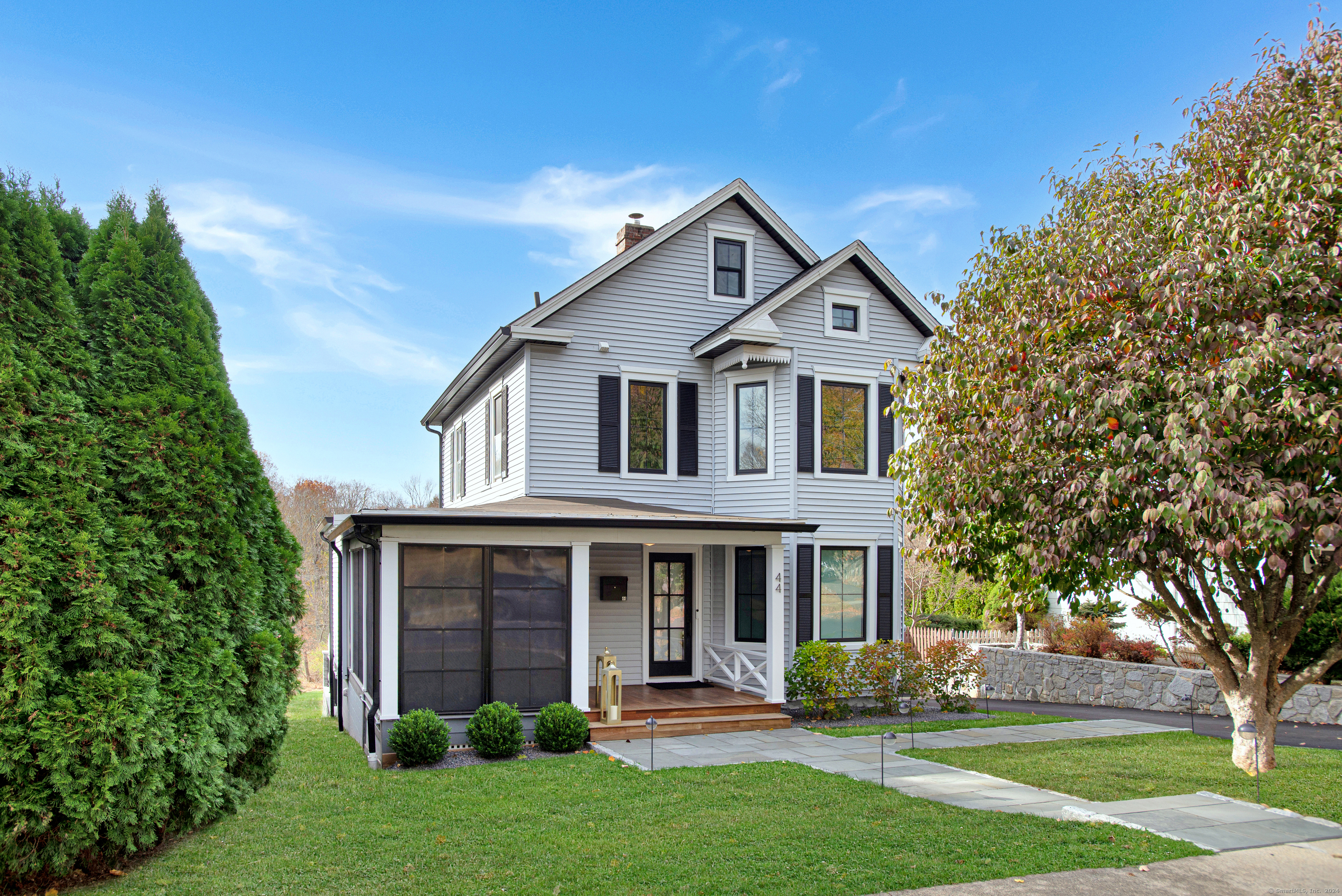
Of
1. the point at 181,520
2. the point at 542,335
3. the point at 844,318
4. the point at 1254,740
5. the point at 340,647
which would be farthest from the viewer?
the point at 844,318

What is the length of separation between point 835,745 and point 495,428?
879cm

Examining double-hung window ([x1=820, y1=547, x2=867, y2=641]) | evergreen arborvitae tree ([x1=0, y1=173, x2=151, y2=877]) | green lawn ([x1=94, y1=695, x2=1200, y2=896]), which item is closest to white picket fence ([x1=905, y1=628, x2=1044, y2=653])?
double-hung window ([x1=820, y1=547, x2=867, y2=641])

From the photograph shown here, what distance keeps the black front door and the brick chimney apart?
20.8 feet

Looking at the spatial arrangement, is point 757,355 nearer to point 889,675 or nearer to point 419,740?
point 889,675

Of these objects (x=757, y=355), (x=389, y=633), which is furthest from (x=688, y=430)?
(x=389, y=633)

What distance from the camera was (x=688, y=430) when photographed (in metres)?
15.1

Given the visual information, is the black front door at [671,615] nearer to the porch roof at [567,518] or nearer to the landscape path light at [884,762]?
the porch roof at [567,518]

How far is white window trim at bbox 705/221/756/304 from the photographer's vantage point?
1559 centimetres

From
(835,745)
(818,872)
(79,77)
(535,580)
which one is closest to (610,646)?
(535,580)

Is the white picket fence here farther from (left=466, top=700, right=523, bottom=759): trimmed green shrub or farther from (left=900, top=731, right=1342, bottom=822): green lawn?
(left=466, top=700, right=523, bottom=759): trimmed green shrub

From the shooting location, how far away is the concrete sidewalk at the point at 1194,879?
562 centimetres

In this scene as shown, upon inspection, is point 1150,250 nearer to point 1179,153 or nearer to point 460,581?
point 1179,153

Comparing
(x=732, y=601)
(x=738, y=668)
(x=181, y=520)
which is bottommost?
(x=738, y=668)

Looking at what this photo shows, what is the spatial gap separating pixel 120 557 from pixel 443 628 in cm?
602
